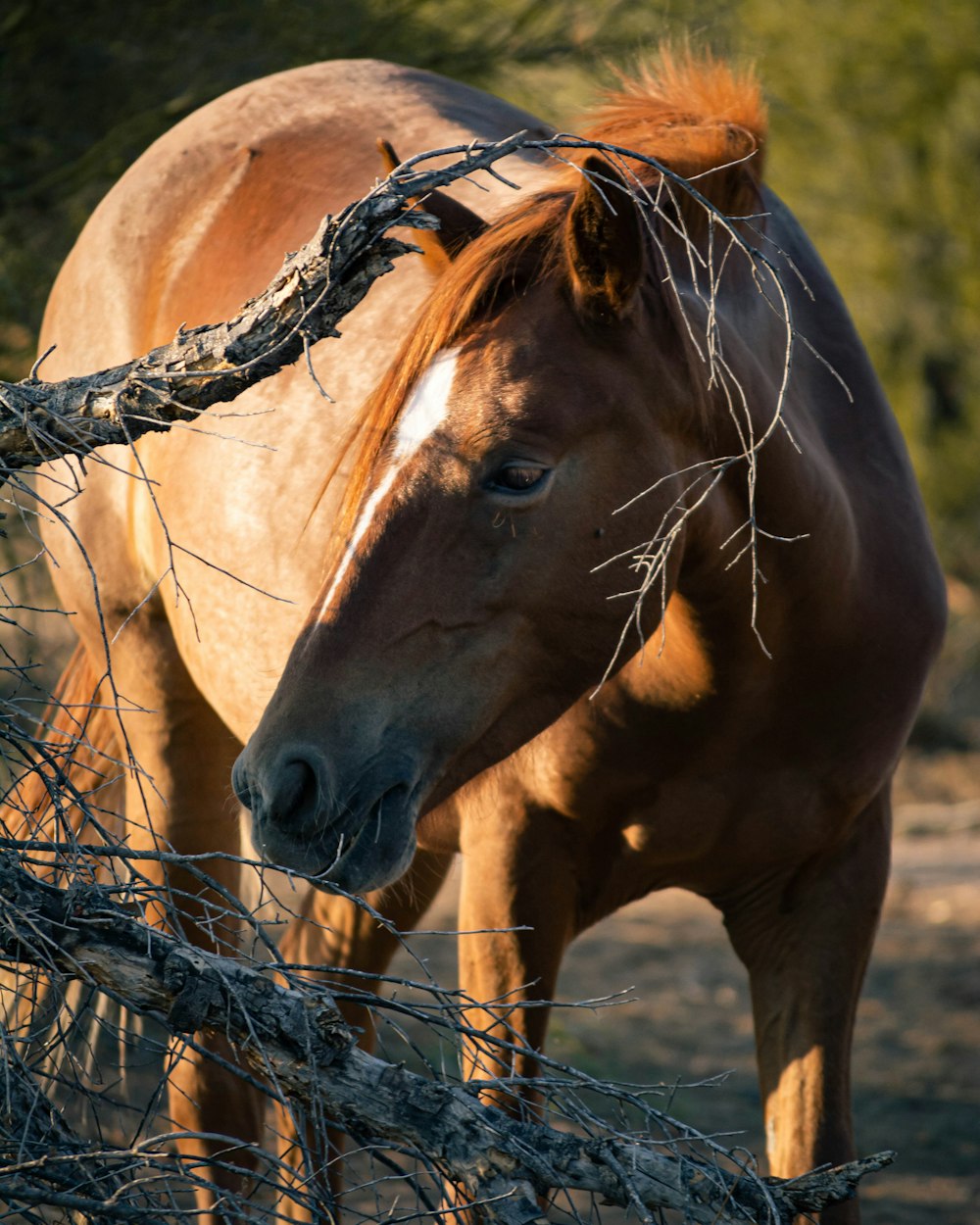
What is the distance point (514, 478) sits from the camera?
5.57 ft

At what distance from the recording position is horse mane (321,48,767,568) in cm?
176

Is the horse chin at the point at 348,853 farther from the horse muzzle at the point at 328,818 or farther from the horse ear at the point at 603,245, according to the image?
the horse ear at the point at 603,245

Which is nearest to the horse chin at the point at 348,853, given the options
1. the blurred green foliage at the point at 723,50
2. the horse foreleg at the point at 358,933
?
the horse foreleg at the point at 358,933

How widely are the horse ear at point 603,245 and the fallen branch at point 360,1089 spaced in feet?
3.08

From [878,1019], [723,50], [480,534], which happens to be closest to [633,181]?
[480,534]

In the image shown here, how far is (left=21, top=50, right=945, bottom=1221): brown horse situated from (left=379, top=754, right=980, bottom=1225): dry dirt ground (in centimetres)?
87

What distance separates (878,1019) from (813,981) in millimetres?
2303

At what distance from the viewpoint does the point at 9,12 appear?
4.03 m

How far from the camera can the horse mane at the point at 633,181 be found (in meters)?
1.76

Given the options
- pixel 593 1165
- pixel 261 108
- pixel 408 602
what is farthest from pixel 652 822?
pixel 261 108

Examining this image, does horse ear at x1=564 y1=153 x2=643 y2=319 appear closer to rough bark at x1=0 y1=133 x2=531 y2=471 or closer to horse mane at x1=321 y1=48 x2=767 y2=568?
horse mane at x1=321 y1=48 x2=767 y2=568

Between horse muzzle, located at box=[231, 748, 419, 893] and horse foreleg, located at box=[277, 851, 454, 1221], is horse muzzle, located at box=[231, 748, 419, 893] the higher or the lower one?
the higher one

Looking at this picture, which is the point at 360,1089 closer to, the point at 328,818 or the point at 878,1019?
the point at 328,818

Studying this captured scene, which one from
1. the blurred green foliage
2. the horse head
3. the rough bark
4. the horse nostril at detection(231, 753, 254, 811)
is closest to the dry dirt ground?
the horse head
